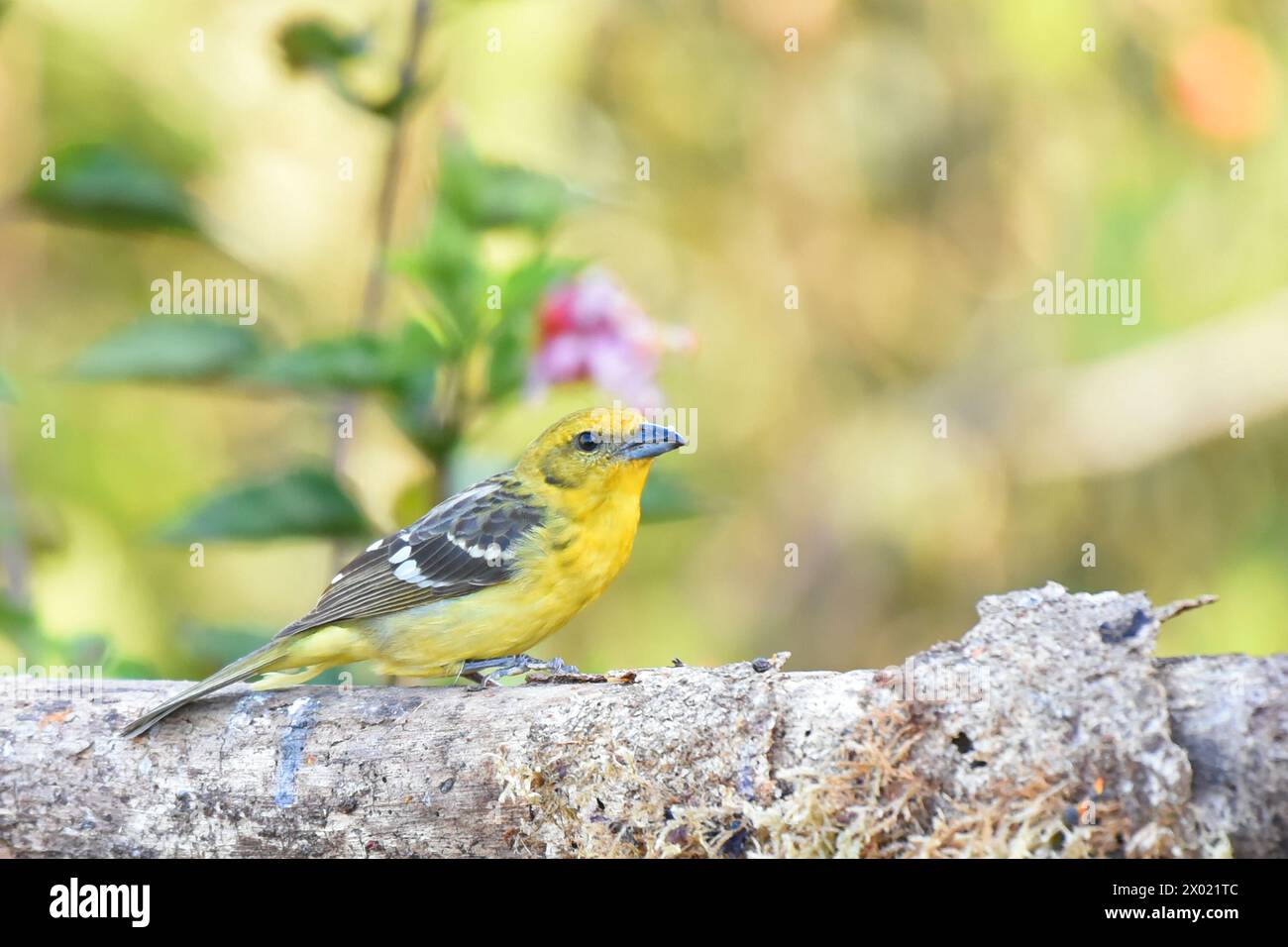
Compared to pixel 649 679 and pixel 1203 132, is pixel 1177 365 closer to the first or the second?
pixel 1203 132

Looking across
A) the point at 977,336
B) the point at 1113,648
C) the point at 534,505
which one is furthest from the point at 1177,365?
the point at 1113,648

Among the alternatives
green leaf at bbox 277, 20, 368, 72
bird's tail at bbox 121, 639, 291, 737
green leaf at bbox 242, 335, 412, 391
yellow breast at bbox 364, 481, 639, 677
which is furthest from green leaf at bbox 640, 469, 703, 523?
green leaf at bbox 277, 20, 368, 72

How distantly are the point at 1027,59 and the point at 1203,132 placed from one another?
41.8 inches

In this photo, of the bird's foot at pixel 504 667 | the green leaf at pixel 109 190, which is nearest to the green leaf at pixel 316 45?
the green leaf at pixel 109 190

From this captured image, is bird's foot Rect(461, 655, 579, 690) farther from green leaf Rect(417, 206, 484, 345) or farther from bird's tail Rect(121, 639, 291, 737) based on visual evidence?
green leaf Rect(417, 206, 484, 345)

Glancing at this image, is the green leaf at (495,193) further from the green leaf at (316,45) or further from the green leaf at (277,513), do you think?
the green leaf at (277,513)

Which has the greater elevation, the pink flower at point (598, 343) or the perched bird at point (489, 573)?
the pink flower at point (598, 343)

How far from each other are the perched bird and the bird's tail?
0.01 meters

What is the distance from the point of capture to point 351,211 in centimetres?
660

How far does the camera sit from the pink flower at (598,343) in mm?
4340

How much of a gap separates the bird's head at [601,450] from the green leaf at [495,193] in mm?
652

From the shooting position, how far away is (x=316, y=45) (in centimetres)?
430

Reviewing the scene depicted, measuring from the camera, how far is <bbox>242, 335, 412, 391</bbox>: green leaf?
4.07 metres

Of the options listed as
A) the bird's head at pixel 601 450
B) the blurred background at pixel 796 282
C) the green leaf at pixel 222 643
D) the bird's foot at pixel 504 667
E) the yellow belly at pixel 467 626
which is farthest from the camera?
the blurred background at pixel 796 282
